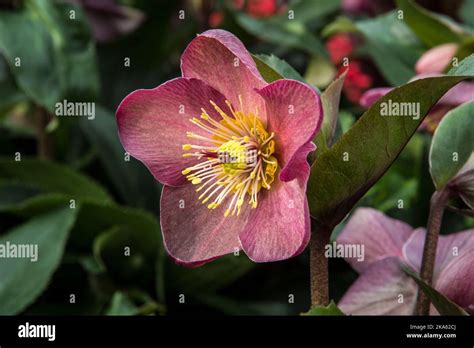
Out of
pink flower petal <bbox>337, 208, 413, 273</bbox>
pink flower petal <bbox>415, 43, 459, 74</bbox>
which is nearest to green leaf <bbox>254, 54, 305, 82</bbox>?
pink flower petal <bbox>337, 208, 413, 273</bbox>

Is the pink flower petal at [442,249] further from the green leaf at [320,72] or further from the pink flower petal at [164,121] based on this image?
the green leaf at [320,72]

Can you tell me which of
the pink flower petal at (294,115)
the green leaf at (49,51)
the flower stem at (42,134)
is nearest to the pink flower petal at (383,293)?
the pink flower petal at (294,115)

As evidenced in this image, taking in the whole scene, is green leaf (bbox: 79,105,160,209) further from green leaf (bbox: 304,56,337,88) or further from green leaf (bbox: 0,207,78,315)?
green leaf (bbox: 304,56,337,88)

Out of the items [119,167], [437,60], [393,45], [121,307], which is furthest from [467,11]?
[121,307]

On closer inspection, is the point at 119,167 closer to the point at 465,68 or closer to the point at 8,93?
the point at 8,93

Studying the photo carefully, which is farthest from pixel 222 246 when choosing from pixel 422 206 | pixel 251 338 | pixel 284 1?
pixel 284 1
